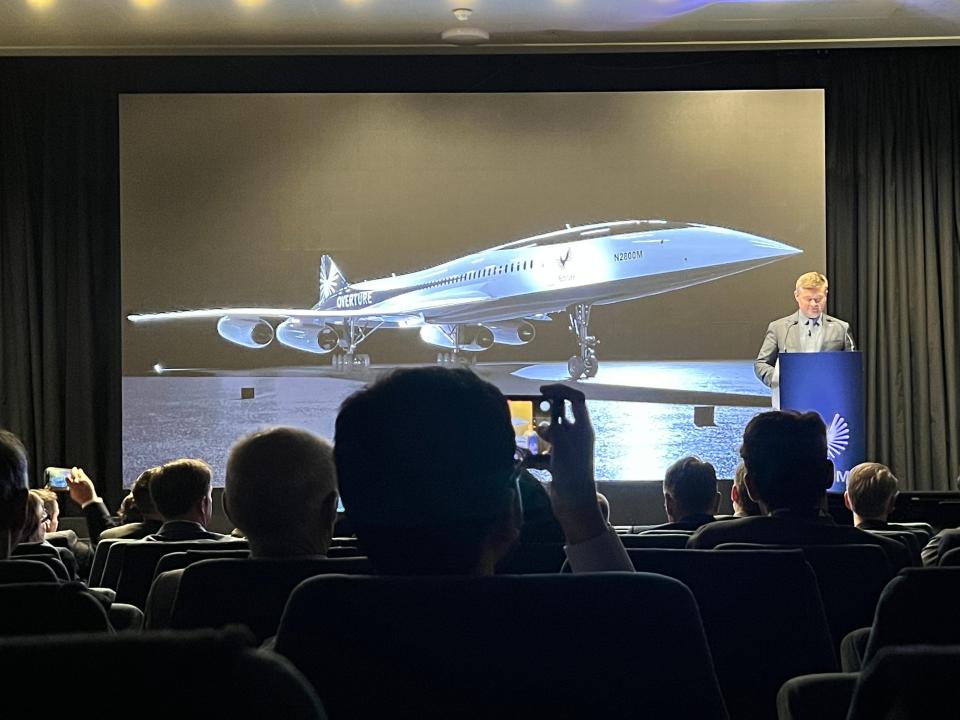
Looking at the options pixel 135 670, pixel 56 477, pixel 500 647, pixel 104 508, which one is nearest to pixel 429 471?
pixel 500 647

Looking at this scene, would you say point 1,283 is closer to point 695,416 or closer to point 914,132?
point 695,416

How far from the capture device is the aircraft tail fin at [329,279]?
24.6 ft

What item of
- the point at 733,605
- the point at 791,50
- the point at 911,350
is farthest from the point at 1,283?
the point at 733,605

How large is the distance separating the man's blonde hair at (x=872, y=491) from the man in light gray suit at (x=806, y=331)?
120 inches

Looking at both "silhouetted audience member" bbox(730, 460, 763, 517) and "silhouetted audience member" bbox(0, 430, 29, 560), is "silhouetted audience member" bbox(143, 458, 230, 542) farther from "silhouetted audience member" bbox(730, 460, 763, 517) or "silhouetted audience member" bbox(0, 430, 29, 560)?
"silhouetted audience member" bbox(730, 460, 763, 517)

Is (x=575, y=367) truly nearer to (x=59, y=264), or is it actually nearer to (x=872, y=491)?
(x=59, y=264)

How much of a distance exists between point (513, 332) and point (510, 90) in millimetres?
1655

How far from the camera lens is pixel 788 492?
270cm

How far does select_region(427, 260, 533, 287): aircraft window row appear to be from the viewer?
753cm

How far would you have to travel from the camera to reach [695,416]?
7.48 m

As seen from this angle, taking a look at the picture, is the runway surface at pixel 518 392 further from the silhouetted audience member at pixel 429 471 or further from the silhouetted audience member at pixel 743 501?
the silhouetted audience member at pixel 429 471

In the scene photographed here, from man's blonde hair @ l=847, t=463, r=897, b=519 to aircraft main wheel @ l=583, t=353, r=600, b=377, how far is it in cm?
384

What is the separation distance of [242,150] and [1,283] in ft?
6.22

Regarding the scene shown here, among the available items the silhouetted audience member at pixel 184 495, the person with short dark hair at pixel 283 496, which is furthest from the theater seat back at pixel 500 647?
the silhouetted audience member at pixel 184 495
